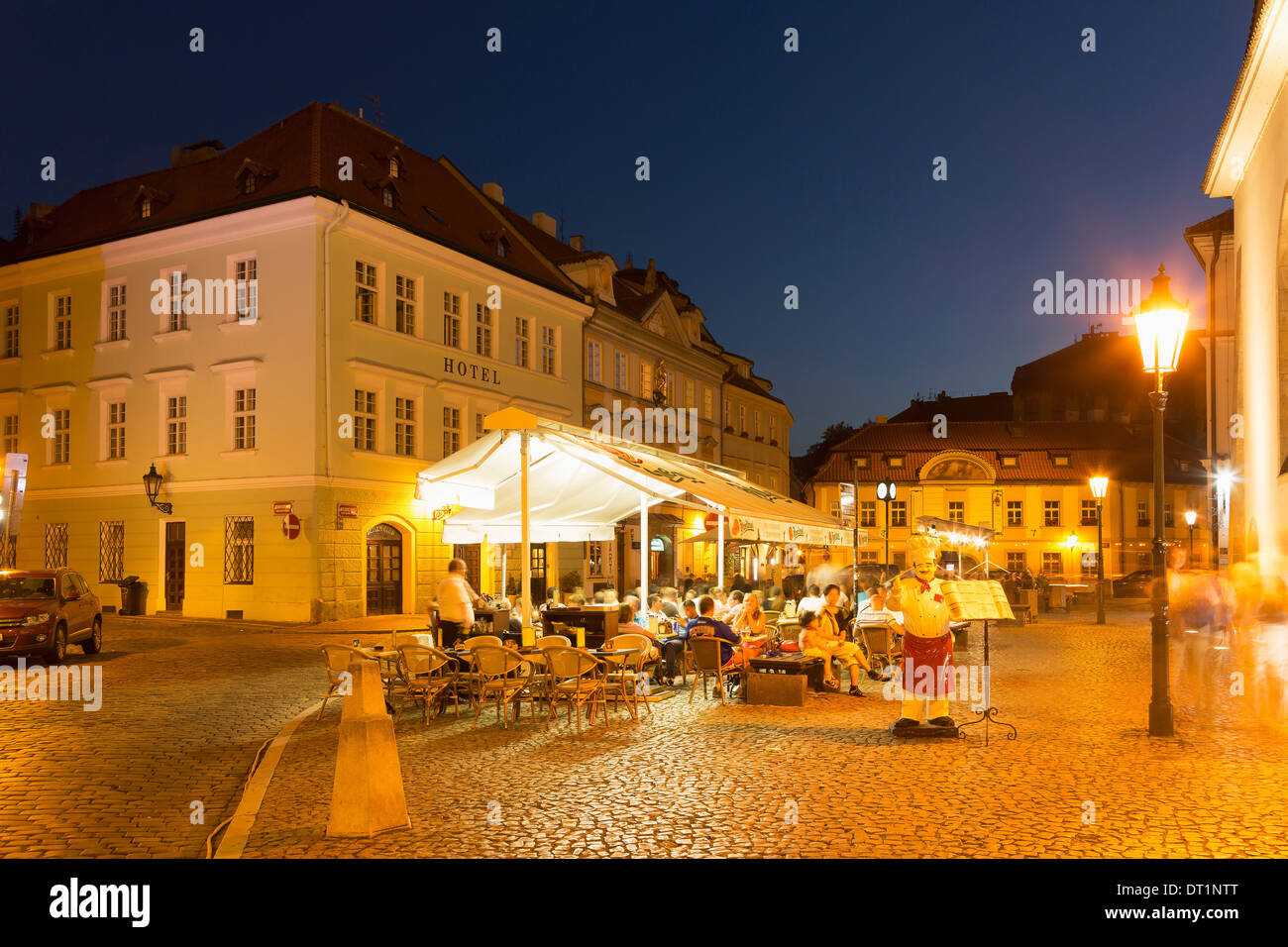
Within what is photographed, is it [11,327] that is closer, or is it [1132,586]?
[11,327]

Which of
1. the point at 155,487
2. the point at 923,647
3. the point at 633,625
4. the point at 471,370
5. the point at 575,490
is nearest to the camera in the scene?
the point at 923,647

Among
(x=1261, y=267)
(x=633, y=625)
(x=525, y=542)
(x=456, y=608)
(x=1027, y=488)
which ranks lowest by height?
(x=633, y=625)

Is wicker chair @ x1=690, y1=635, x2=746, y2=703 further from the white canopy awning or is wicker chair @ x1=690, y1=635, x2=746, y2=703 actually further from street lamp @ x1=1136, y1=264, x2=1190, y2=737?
Answer: street lamp @ x1=1136, y1=264, x2=1190, y2=737

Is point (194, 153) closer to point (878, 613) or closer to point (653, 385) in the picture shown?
point (653, 385)

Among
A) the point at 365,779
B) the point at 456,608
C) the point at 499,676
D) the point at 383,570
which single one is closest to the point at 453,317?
the point at 383,570

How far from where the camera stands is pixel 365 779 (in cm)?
659

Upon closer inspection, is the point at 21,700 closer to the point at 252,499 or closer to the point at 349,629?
the point at 349,629

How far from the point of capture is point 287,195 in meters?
25.0

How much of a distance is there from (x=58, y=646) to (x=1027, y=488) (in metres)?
56.4

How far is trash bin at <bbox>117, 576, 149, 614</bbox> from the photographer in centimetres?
2666

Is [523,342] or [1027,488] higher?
[523,342]

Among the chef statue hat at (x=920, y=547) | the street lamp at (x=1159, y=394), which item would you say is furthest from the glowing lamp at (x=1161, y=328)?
the chef statue hat at (x=920, y=547)

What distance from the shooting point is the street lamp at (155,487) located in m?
26.8

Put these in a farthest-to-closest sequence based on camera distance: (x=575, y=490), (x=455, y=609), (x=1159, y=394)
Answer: (x=575, y=490) → (x=455, y=609) → (x=1159, y=394)
